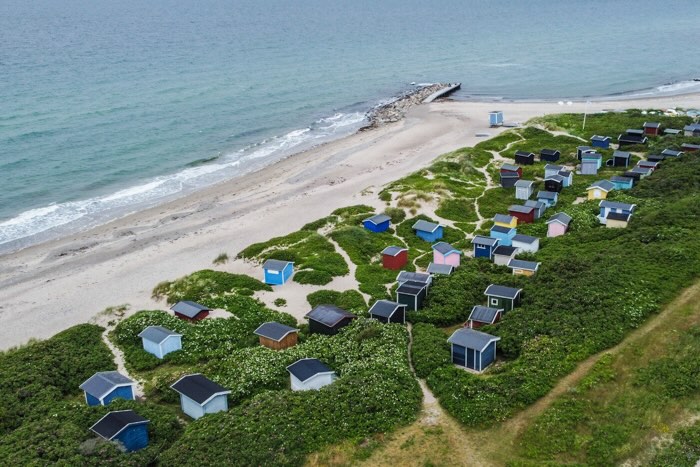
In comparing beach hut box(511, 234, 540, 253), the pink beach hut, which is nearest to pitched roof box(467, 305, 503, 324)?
the pink beach hut

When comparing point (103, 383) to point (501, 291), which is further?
point (501, 291)

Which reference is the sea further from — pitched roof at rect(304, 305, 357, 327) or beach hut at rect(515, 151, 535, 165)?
pitched roof at rect(304, 305, 357, 327)

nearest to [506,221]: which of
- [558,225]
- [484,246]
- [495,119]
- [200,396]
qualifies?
[558,225]

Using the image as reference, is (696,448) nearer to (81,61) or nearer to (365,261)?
(365,261)

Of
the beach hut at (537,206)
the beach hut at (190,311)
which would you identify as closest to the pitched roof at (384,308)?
the beach hut at (190,311)

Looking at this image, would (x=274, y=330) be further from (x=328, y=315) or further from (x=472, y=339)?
(x=472, y=339)
